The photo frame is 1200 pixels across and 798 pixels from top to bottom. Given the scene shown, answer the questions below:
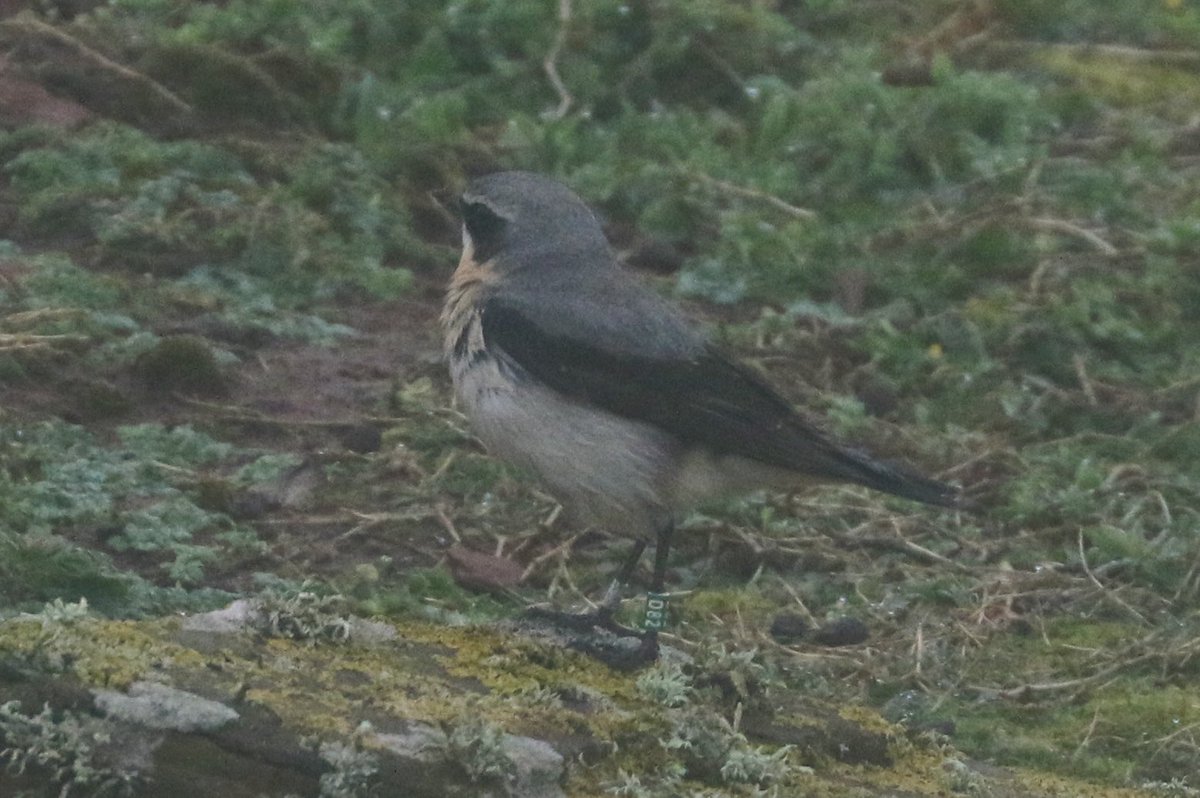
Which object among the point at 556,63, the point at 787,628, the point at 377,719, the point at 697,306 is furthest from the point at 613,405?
the point at 556,63

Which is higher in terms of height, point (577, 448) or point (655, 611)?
point (577, 448)

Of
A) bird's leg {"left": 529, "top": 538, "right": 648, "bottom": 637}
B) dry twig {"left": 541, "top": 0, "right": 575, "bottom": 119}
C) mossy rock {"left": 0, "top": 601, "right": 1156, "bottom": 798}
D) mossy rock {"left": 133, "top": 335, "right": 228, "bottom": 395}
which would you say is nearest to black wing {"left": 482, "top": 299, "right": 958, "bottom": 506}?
bird's leg {"left": 529, "top": 538, "right": 648, "bottom": 637}

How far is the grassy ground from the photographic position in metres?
6.22

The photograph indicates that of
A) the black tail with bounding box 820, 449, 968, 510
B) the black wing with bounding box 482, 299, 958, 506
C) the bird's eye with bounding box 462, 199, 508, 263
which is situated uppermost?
the bird's eye with bounding box 462, 199, 508, 263

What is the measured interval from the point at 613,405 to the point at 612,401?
0.4 inches

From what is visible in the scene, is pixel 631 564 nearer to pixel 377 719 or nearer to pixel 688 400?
pixel 688 400

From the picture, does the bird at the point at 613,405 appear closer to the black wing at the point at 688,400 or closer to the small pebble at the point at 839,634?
the black wing at the point at 688,400

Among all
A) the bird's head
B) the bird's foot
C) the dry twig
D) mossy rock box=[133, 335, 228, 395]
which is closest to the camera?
the bird's foot

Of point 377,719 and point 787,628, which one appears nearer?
point 377,719

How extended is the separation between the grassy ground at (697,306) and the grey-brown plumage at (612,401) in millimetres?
497

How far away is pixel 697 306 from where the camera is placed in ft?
28.6

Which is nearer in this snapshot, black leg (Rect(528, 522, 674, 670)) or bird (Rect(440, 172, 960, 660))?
black leg (Rect(528, 522, 674, 670))

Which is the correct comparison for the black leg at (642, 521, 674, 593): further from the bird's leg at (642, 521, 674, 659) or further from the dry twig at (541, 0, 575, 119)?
the dry twig at (541, 0, 575, 119)

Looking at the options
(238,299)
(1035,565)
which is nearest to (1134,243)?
(1035,565)
